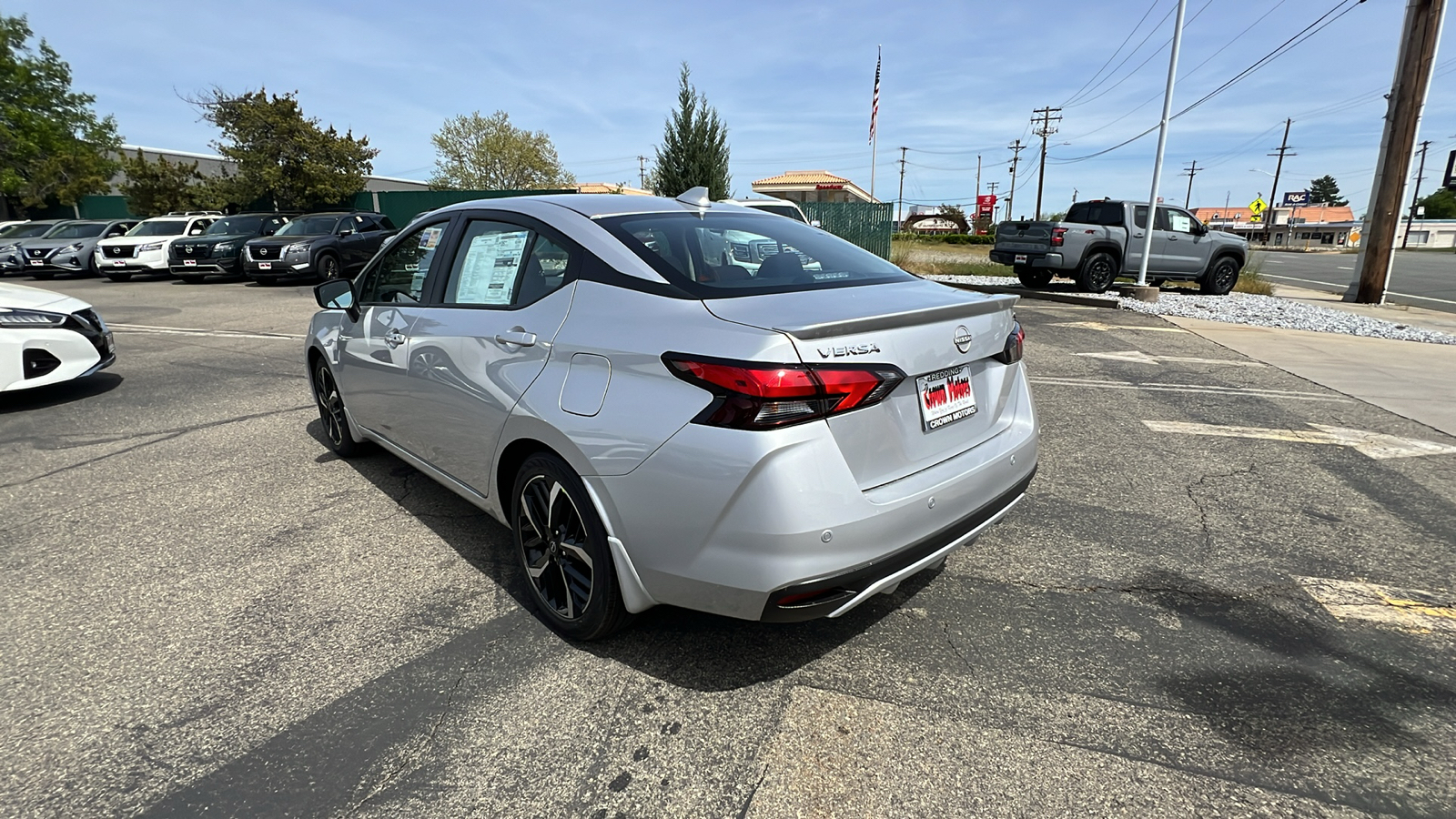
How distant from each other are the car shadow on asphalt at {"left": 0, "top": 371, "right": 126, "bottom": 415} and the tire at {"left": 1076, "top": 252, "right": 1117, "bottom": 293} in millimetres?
15273

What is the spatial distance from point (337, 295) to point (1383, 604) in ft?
17.4

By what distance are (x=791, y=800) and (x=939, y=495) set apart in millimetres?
1002

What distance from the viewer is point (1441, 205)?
373 ft

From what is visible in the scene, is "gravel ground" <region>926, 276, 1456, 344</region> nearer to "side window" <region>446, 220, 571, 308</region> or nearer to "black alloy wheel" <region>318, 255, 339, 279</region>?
"side window" <region>446, 220, 571, 308</region>

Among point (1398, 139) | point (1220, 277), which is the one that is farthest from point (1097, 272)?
point (1398, 139)

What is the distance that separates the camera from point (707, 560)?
2131 mm

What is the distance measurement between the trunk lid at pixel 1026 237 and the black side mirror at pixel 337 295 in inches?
525

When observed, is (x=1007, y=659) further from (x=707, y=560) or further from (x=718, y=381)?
(x=718, y=381)

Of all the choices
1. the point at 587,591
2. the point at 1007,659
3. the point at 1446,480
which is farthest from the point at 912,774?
the point at 1446,480

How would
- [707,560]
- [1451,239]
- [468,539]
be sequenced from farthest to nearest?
1. [1451,239]
2. [468,539]
3. [707,560]

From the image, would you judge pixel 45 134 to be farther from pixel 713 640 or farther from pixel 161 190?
pixel 713 640

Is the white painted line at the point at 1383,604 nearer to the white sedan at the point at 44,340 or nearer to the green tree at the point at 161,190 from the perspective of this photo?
the white sedan at the point at 44,340

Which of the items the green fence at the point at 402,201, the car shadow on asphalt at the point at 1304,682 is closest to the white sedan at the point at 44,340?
the car shadow on asphalt at the point at 1304,682

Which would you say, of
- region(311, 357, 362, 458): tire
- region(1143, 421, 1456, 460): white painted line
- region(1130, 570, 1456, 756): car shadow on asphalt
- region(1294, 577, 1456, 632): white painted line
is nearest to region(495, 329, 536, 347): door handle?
region(311, 357, 362, 458): tire
